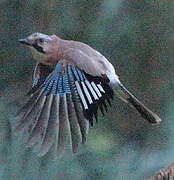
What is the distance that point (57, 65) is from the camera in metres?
1.94

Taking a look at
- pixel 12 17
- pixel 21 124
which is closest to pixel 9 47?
pixel 12 17

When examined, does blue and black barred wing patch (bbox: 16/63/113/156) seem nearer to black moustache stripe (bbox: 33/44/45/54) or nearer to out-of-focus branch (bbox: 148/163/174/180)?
black moustache stripe (bbox: 33/44/45/54)

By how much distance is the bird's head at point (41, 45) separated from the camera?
76.5 inches

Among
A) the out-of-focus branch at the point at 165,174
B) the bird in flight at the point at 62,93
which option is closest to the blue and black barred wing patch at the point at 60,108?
the bird in flight at the point at 62,93

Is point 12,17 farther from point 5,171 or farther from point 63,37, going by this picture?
point 5,171

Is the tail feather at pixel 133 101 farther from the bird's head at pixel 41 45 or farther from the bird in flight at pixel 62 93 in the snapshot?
the bird's head at pixel 41 45

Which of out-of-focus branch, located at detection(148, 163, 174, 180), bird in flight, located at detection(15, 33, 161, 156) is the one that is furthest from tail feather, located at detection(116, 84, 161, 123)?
out-of-focus branch, located at detection(148, 163, 174, 180)

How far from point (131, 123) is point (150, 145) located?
0.27ft

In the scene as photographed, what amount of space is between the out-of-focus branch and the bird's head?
0.34 meters

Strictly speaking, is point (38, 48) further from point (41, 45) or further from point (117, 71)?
point (117, 71)

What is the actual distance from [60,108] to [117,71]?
0.22 meters

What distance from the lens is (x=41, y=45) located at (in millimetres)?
1951

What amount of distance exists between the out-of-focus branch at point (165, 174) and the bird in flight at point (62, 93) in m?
0.18

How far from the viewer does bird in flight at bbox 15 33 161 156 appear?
1.91 m
